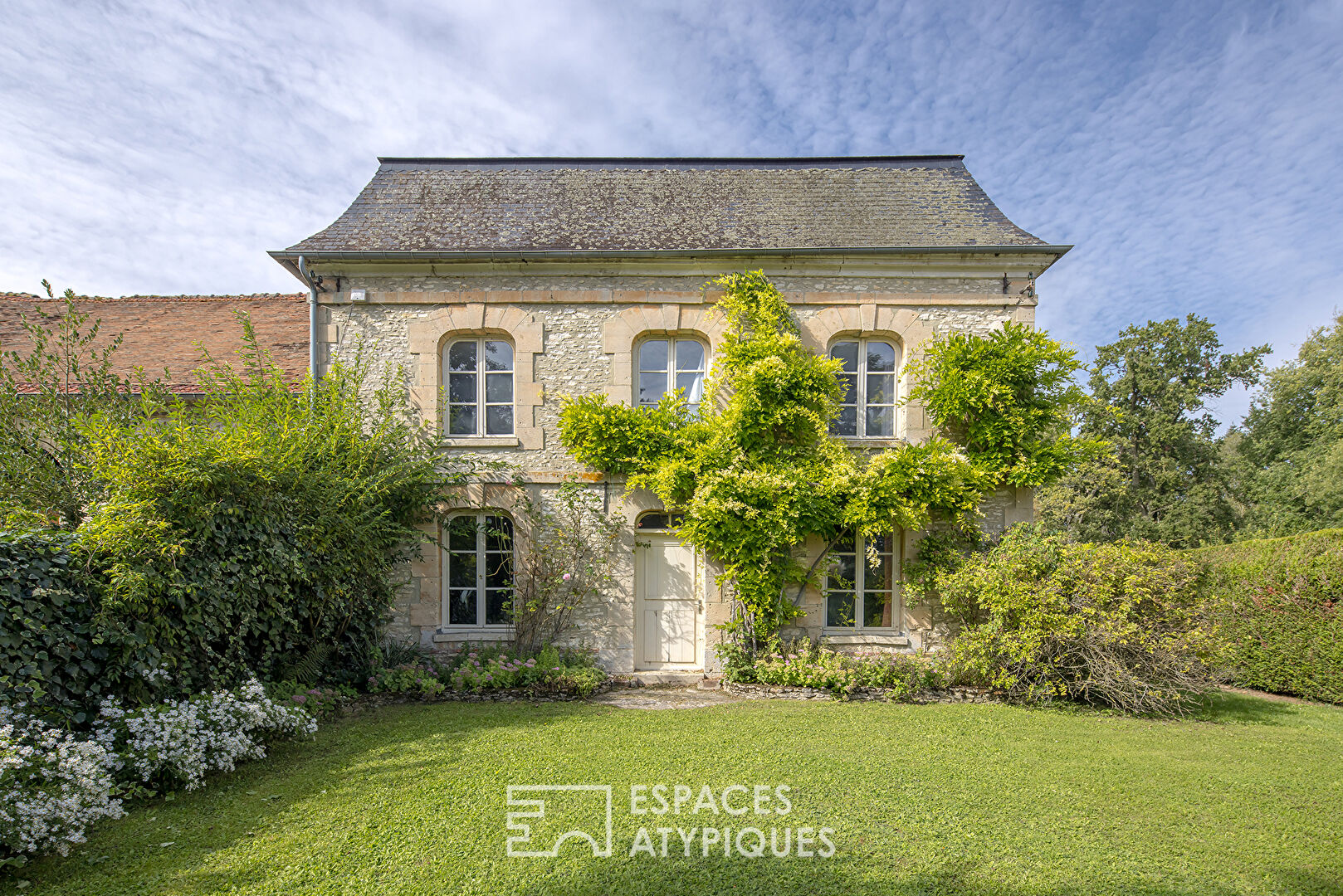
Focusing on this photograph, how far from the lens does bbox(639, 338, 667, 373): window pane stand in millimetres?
8781

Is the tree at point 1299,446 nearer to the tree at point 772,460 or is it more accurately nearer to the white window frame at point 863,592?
the tree at point 772,460

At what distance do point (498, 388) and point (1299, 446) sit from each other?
25.7m

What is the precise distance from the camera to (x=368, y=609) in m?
7.41

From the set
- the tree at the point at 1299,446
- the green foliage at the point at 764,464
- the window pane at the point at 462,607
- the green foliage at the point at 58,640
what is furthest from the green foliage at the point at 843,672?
the tree at the point at 1299,446

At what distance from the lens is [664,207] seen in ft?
30.5

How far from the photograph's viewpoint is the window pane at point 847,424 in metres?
8.66

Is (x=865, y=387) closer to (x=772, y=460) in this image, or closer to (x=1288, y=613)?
(x=772, y=460)

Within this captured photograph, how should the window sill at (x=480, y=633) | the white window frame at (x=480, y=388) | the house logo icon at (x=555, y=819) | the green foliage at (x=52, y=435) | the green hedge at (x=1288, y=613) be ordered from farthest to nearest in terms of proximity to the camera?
the white window frame at (x=480, y=388), the window sill at (x=480, y=633), the green hedge at (x=1288, y=613), the green foliage at (x=52, y=435), the house logo icon at (x=555, y=819)

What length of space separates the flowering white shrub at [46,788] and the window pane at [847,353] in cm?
840

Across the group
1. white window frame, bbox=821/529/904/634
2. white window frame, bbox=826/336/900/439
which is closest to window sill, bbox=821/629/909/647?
white window frame, bbox=821/529/904/634

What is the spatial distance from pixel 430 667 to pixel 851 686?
16.9 ft

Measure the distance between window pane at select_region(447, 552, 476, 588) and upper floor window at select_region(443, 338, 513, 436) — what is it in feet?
5.66

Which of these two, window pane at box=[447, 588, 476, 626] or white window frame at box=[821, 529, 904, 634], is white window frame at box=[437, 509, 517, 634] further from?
white window frame at box=[821, 529, 904, 634]

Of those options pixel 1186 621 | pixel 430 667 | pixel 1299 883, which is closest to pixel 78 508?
pixel 430 667
